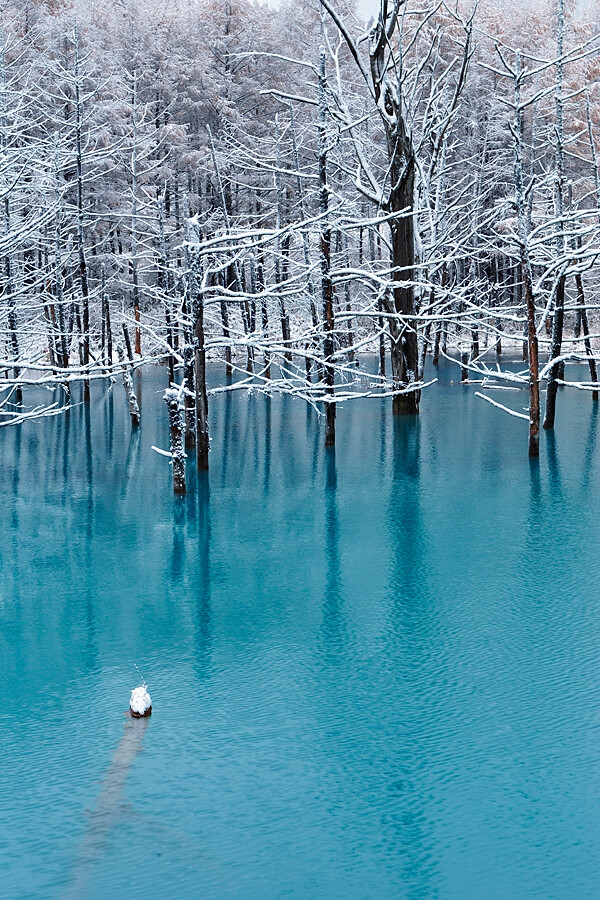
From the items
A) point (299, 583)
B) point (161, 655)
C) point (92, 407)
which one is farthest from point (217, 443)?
point (161, 655)

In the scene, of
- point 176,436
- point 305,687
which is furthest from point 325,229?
point 305,687

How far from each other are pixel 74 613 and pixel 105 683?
2.65 m

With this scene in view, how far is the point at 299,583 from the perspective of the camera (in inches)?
541

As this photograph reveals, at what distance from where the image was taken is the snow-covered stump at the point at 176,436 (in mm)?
17656

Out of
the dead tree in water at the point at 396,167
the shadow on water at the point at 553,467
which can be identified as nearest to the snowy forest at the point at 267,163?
the dead tree in water at the point at 396,167

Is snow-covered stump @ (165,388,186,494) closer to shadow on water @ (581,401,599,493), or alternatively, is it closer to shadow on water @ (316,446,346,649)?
shadow on water @ (316,446,346,649)

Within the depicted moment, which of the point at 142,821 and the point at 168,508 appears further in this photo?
the point at 168,508

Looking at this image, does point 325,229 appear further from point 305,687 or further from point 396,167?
point 305,687

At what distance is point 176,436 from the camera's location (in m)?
18.0

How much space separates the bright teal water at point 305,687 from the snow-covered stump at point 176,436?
517 millimetres

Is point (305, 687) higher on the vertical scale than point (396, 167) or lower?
lower

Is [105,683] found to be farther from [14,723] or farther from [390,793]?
[390,793]

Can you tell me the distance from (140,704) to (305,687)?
1.79 m

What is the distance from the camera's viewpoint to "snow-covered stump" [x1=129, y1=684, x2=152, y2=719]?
30.4ft
